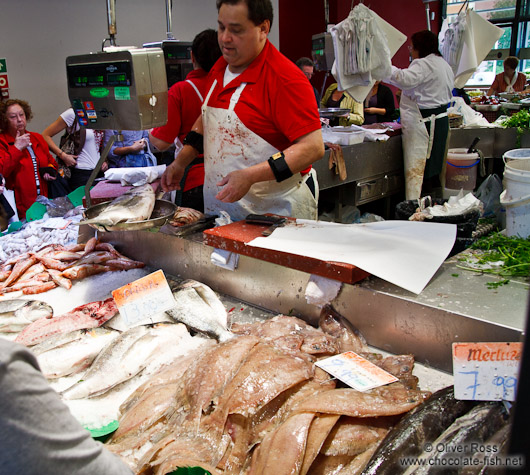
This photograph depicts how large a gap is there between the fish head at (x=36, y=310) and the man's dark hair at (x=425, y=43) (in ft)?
19.5

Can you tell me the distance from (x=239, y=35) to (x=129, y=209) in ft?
4.04

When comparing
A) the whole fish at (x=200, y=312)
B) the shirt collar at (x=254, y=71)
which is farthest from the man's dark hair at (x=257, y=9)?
the whole fish at (x=200, y=312)

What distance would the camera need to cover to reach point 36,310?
2.63 meters

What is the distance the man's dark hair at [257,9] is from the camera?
2.86 metres

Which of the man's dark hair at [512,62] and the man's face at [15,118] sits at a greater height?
the man's dark hair at [512,62]

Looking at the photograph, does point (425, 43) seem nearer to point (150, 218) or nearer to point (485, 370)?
point (150, 218)

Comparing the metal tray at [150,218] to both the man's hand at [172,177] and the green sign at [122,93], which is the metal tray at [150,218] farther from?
the green sign at [122,93]

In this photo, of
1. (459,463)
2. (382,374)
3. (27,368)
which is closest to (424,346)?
(382,374)

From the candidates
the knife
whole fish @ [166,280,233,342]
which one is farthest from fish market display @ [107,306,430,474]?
the knife

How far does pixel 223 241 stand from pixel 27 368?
1.71 m

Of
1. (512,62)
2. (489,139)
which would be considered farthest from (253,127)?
(512,62)

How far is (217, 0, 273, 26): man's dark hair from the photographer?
2.86 m

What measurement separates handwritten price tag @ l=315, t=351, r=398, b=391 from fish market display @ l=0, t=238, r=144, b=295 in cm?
175

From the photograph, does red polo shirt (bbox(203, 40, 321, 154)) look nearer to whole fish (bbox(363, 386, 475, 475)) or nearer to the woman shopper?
whole fish (bbox(363, 386, 475, 475))
